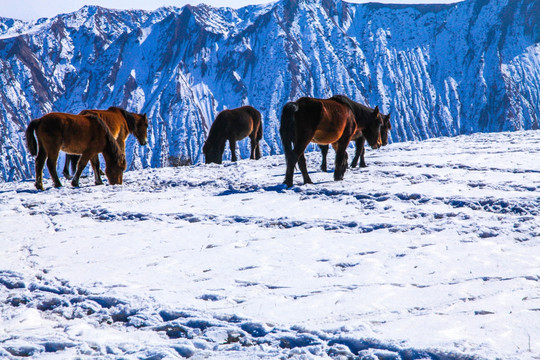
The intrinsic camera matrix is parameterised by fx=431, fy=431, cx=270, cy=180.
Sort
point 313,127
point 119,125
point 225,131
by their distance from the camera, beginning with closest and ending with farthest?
point 313,127
point 119,125
point 225,131

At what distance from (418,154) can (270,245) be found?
35.5 ft

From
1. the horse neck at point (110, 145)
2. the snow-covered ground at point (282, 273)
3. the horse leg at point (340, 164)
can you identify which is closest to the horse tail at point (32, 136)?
the horse neck at point (110, 145)

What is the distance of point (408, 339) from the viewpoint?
9.97 ft

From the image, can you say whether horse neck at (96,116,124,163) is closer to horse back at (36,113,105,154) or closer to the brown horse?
the brown horse

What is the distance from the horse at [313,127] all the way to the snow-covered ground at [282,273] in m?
1.04

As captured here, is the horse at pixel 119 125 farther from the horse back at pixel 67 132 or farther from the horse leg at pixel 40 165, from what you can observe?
the horse leg at pixel 40 165

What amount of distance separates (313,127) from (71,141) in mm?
6373

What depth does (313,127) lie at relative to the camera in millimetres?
10031

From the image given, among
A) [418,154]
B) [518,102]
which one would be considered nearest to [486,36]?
[518,102]

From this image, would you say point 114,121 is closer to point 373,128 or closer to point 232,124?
point 232,124

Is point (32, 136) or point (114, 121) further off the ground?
point (114, 121)

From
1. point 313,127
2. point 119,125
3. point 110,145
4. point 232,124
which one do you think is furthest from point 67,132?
point 232,124

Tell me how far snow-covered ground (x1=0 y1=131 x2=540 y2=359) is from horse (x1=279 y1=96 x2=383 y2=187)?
104cm

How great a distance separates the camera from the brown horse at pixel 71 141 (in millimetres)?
11141
